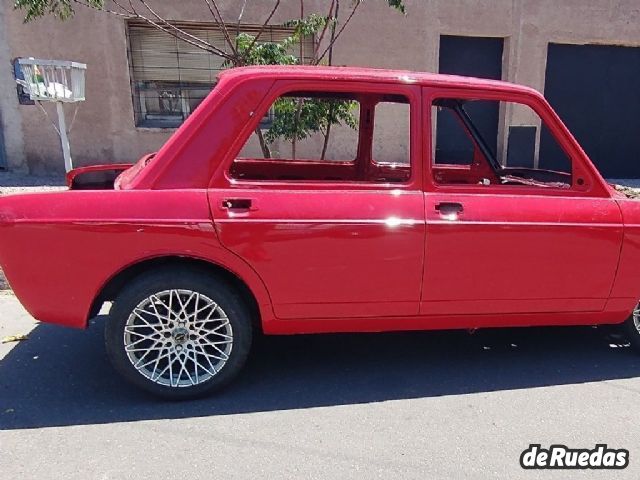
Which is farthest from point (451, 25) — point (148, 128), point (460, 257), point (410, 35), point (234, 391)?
point (234, 391)

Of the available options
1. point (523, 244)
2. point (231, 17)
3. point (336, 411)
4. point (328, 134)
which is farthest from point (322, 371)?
point (231, 17)

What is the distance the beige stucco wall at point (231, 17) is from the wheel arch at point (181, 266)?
22.2ft

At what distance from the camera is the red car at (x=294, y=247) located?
2.58 m

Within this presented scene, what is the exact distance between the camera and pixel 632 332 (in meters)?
3.34

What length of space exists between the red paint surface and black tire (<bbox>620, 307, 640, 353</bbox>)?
0.34 meters

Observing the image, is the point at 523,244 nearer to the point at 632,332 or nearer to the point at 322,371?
the point at 632,332

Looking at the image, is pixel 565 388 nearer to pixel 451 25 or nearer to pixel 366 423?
pixel 366 423

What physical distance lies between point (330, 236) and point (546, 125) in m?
1.50

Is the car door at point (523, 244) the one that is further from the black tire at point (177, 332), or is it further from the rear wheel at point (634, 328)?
the black tire at point (177, 332)

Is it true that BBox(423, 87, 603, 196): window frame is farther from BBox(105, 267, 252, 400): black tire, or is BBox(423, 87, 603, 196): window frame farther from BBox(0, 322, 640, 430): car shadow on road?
BBox(105, 267, 252, 400): black tire

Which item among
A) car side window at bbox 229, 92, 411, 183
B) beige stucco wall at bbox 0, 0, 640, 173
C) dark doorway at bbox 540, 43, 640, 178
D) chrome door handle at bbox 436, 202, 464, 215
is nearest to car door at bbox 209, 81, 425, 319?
chrome door handle at bbox 436, 202, 464, 215

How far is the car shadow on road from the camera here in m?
2.76

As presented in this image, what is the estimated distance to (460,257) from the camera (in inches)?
111

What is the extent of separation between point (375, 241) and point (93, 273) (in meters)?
1.53
